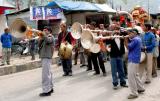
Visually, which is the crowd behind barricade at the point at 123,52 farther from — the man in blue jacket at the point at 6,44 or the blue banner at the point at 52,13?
the blue banner at the point at 52,13

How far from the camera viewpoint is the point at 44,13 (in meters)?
22.8

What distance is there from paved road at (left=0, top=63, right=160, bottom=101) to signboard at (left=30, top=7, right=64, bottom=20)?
30.6 ft

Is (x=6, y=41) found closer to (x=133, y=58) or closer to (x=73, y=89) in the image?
(x=73, y=89)

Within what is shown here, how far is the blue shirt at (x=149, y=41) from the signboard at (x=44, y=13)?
1254cm

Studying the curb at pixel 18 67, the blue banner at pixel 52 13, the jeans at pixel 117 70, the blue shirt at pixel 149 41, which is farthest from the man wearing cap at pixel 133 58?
the blue banner at pixel 52 13

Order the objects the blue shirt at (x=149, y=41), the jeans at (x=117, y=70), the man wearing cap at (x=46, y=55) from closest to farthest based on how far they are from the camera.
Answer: the man wearing cap at (x=46, y=55)
the jeans at (x=117, y=70)
the blue shirt at (x=149, y=41)

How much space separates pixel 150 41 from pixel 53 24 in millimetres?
14845

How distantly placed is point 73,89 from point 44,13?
1276 cm

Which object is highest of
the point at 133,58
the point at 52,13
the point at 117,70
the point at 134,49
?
the point at 52,13

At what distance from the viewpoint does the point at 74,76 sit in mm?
12953

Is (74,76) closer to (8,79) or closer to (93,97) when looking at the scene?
(8,79)

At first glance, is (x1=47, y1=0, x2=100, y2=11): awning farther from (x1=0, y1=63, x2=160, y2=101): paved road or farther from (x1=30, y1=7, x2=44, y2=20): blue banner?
(x1=0, y1=63, x2=160, y2=101): paved road

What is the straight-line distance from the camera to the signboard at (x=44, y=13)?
73.8 feet

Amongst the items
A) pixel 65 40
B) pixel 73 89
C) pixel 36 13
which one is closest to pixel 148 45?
pixel 73 89
